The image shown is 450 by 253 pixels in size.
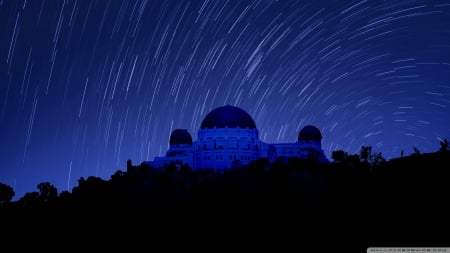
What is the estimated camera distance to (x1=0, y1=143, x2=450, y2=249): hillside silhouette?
39.3 meters

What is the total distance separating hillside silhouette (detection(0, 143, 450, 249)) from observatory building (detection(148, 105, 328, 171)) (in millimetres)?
10894

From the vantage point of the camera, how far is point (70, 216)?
55188mm

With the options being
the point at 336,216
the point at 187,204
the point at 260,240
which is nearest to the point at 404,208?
the point at 336,216

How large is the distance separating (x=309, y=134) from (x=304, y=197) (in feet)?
148

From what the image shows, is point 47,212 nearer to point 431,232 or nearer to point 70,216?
point 70,216

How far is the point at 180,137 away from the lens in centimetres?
9212

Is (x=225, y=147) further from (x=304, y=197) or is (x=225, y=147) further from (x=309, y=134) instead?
(x=304, y=197)

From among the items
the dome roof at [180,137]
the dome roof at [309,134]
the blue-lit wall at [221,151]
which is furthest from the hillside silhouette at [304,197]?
the dome roof at [309,134]

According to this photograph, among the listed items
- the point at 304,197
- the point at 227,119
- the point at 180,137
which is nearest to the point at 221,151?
the point at 227,119

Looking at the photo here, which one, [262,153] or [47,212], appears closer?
[47,212]

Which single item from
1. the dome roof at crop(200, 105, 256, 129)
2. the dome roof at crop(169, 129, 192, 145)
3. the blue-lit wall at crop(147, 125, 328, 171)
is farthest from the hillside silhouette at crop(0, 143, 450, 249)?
the dome roof at crop(169, 129, 192, 145)

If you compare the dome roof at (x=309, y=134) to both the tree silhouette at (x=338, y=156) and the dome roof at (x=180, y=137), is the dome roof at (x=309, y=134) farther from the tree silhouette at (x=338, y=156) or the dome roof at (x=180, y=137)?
the dome roof at (x=180, y=137)

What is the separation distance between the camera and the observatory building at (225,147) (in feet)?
292

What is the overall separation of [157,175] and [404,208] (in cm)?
3894
